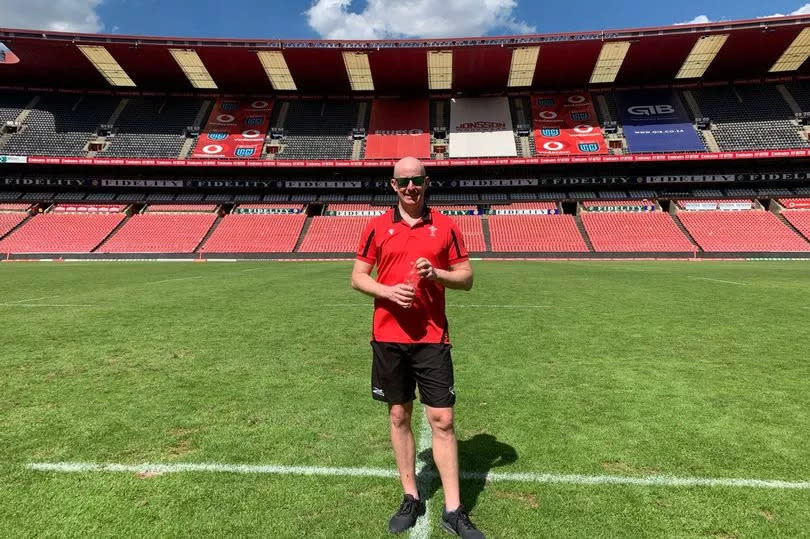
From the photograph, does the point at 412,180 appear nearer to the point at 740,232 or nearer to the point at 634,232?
the point at 634,232

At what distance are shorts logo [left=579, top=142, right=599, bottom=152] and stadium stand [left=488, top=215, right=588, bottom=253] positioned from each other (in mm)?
6967

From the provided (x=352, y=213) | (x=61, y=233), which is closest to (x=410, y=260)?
(x=352, y=213)

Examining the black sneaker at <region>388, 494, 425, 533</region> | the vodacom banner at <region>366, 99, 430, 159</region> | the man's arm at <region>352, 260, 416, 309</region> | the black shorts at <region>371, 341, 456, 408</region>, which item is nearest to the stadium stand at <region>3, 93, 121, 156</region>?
the vodacom banner at <region>366, 99, 430, 159</region>

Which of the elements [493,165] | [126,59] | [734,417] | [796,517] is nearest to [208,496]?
[796,517]

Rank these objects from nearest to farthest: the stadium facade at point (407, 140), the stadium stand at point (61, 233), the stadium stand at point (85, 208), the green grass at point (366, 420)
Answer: the green grass at point (366, 420) < the stadium stand at point (61, 233) < the stadium facade at point (407, 140) < the stadium stand at point (85, 208)

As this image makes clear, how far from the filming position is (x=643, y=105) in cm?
4312

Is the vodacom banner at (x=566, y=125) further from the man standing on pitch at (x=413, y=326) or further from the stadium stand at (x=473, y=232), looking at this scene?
the man standing on pitch at (x=413, y=326)

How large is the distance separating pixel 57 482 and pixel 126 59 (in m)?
47.4

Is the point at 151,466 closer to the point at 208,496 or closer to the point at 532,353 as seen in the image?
the point at 208,496

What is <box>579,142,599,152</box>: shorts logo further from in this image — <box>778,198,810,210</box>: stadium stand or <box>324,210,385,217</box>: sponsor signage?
<box>324,210,385,217</box>: sponsor signage

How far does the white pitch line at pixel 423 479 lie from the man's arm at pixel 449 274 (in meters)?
1.20

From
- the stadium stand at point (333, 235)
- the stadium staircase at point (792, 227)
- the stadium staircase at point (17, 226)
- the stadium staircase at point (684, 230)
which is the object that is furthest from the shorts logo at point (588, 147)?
the stadium staircase at point (17, 226)

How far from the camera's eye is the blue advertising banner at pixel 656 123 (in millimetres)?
39219

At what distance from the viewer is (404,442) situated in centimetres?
291
